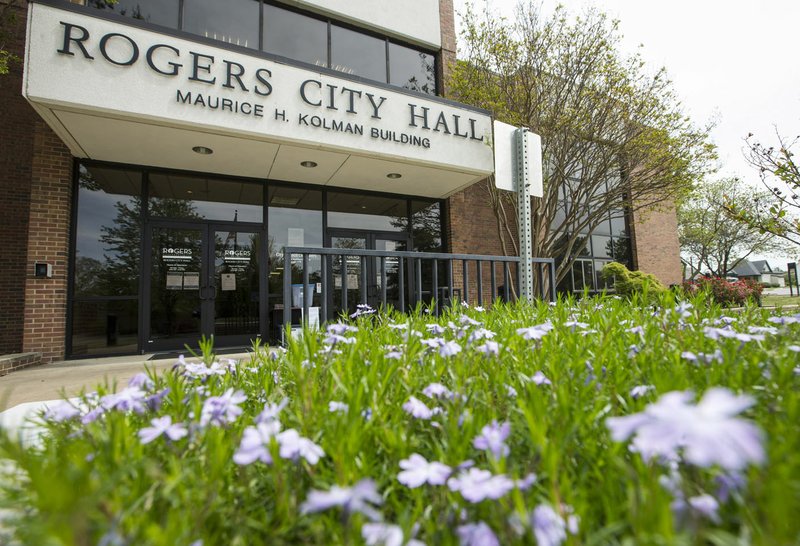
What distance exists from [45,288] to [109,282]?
0.91 meters

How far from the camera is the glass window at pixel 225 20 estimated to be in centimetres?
772

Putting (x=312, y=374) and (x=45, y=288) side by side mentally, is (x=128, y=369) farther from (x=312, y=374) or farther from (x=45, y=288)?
(x=312, y=374)

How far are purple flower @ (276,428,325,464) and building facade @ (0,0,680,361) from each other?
539cm

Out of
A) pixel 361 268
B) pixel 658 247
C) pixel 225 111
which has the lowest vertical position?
pixel 361 268

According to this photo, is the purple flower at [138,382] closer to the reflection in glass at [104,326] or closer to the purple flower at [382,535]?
the purple flower at [382,535]

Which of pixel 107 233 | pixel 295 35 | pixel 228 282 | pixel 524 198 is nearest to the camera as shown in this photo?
pixel 524 198

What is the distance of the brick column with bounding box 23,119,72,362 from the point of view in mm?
6453

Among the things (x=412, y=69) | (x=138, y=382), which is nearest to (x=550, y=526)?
(x=138, y=382)

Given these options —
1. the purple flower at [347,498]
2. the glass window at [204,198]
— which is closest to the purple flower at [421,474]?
the purple flower at [347,498]

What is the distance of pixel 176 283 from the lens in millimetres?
7695

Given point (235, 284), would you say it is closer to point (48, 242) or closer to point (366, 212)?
point (48, 242)

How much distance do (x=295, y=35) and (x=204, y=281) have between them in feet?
19.6

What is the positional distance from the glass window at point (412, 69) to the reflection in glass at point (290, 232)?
3763 millimetres

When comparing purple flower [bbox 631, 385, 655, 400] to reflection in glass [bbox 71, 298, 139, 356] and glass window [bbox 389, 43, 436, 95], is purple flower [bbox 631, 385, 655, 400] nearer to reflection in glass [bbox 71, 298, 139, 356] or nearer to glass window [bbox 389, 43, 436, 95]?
reflection in glass [bbox 71, 298, 139, 356]
